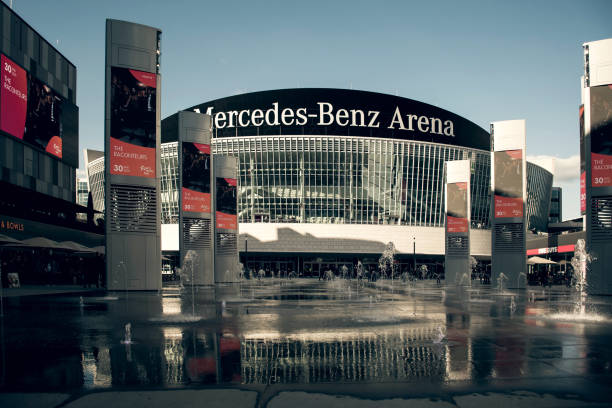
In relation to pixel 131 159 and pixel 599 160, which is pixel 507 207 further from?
pixel 131 159

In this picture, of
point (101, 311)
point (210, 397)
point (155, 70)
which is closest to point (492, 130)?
point (155, 70)

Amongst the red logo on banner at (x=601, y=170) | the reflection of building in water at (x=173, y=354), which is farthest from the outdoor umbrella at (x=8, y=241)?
the red logo on banner at (x=601, y=170)

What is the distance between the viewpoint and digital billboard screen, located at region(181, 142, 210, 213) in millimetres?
43250

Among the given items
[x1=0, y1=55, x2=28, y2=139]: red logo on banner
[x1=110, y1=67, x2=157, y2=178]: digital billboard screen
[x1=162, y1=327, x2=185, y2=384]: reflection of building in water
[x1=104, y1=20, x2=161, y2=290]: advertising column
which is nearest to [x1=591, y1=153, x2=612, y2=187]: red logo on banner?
[x1=104, y1=20, x2=161, y2=290]: advertising column

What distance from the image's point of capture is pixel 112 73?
3108 centimetres

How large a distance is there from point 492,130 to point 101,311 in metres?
37.1

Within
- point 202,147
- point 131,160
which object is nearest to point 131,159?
point 131,160

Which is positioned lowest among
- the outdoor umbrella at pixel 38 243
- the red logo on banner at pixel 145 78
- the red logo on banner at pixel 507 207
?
the outdoor umbrella at pixel 38 243

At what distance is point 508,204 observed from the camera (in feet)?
148

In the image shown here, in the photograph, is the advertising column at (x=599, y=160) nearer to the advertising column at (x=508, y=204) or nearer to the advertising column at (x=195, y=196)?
the advertising column at (x=508, y=204)

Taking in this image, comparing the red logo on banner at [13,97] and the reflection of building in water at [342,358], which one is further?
the red logo on banner at [13,97]

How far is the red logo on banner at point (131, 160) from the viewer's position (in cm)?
3083

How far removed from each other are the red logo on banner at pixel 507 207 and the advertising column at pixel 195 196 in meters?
24.0

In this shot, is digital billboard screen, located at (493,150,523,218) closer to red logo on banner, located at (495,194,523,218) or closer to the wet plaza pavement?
red logo on banner, located at (495,194,523,218)
